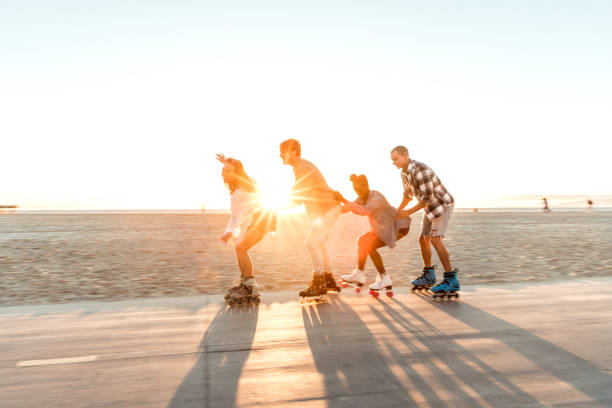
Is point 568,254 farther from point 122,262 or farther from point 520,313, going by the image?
Result: point 122,262

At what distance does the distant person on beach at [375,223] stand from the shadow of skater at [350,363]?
1.17 metres

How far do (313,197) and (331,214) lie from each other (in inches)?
14.1

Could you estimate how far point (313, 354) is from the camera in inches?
161

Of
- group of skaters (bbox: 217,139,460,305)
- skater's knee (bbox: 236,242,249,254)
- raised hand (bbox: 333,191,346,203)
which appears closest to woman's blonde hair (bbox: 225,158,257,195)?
group of skaters (bbox: 217,139,460,305)

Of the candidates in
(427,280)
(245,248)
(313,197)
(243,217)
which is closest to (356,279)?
(427,280)

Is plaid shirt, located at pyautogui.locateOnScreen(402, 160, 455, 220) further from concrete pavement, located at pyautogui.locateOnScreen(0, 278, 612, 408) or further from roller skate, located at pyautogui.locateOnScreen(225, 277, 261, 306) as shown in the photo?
roller skate, located at pyautogui.locateOnScreen(225, 277, 261, 306)

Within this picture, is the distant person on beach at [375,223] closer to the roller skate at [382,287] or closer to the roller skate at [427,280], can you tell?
the roller skate at [382,287]

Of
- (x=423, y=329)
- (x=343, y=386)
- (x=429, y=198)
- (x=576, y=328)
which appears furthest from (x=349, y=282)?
(x=343, y=386)

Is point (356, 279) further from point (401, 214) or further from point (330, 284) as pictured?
point (401, 214)

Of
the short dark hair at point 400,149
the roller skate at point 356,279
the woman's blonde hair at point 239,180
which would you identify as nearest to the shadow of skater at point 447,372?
the roller skate at point 356,279

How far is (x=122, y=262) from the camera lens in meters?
10.8

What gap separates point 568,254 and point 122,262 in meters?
10.7

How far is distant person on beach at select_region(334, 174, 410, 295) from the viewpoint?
6.54 meters

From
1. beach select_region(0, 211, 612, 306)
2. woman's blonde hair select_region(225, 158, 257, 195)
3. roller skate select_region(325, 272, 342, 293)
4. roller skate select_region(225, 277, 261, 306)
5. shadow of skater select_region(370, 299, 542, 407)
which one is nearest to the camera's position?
shadow of skater select_region(370, 299, 542, 407)
